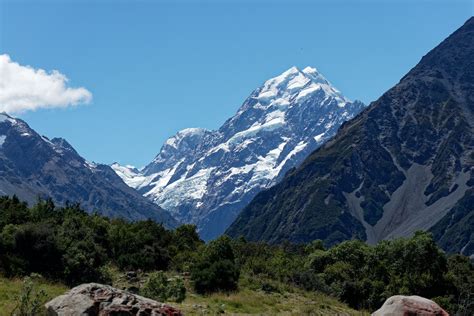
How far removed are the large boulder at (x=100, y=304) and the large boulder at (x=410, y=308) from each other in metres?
9.56

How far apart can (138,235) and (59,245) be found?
20693 millimetres

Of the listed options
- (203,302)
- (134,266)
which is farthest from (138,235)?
(203,302)

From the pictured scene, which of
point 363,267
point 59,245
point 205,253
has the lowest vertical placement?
point 363,267

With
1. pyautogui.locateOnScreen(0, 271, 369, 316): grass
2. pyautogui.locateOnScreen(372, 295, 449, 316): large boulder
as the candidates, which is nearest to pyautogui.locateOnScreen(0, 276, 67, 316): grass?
pyautogui.locateOnScreen(0, 271, 369, 316): grass

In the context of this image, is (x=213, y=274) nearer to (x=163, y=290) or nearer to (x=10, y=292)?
(x=163, y=290)

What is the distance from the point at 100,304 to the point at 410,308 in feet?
42.2

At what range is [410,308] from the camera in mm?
24156

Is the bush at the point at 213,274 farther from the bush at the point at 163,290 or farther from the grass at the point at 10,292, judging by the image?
the grass at the point at 10,292

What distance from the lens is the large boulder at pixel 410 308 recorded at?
24.1 m

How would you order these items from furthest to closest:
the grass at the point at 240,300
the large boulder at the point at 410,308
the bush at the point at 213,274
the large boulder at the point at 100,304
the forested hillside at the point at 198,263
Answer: the bush at the point at 213,274 → the forested hillside at the point at 198,263 → the grass at the point at 240,300 → the large boulder at the point at 410,308 → the large boulder at the point at 100,304

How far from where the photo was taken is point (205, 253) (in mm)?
47781

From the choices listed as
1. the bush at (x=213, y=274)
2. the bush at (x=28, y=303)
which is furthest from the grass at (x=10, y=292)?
the bush at (x=213, y=274)

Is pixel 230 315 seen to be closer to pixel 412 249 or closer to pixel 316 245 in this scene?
pixel 412 249

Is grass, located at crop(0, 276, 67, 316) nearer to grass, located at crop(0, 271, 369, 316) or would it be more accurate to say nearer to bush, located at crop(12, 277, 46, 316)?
grass, located at crop(0, 271, 369, 316)
